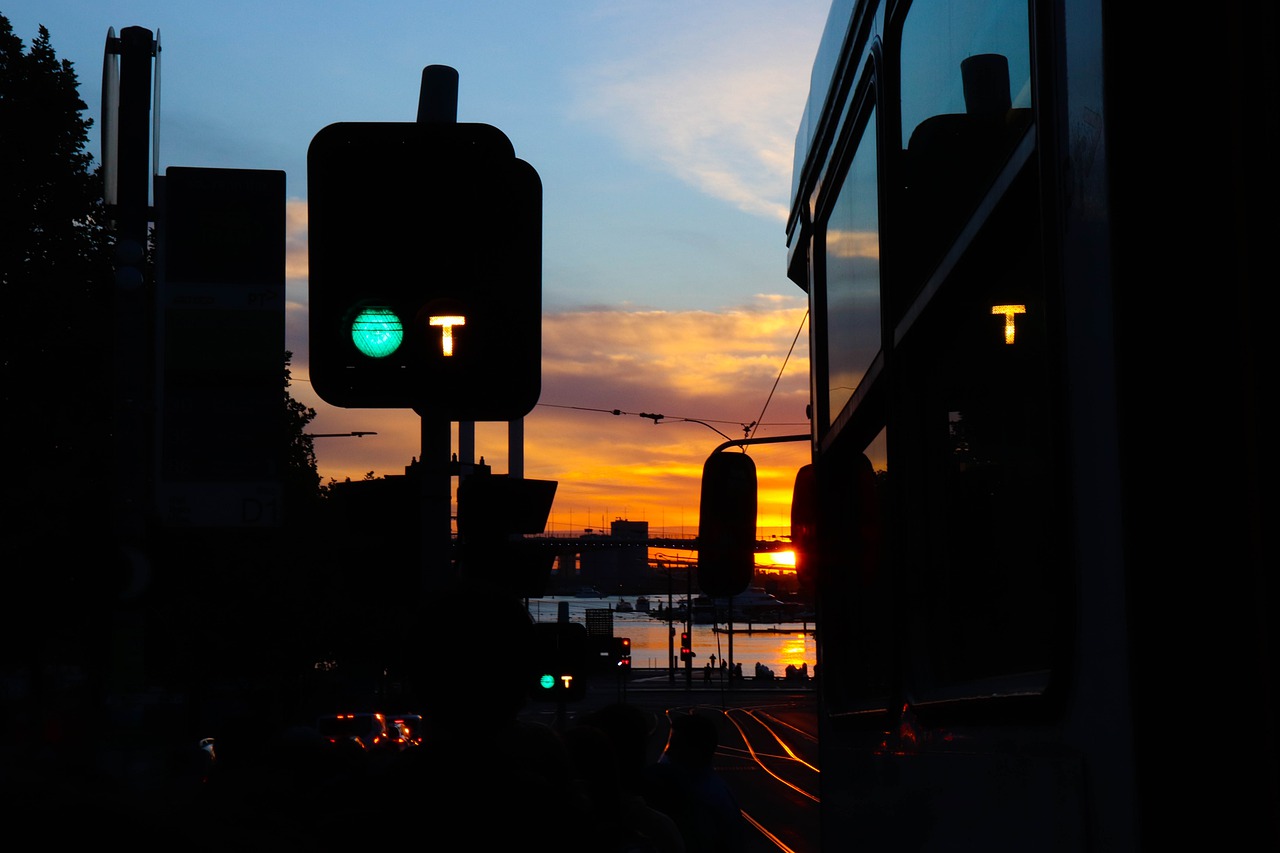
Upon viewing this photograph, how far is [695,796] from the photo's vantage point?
5727mm

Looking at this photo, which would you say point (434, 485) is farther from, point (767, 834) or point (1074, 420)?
point (767, 834)

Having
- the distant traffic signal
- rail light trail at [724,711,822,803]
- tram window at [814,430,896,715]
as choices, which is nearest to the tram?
tram window at [814,430,896,715]

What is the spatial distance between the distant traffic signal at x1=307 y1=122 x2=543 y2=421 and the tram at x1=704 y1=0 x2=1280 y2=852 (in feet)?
5.27

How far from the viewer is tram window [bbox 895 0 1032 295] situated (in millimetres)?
1998

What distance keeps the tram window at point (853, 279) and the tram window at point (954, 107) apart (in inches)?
14.2

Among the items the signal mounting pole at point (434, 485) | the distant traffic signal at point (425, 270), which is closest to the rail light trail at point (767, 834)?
the signal mounting pole at point (434, 485)

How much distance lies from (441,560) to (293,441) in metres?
→ 37.1

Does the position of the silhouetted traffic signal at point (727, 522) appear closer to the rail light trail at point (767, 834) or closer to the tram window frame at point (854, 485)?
the tram window frame at point (854, 485)

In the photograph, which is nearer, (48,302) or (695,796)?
(695,796)

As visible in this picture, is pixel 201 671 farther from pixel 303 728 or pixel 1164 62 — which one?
pixel 1164 62

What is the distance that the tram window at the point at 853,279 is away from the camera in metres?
3.11

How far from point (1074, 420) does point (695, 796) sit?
430cm

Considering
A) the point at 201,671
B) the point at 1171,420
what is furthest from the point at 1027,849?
the point at 201,671

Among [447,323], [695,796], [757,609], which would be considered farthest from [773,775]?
[447,323]
